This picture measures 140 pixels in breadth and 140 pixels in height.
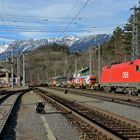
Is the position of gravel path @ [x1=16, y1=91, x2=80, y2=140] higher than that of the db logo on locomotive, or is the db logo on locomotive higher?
the db logo on locomotive

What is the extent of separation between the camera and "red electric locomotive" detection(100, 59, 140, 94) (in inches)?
1730

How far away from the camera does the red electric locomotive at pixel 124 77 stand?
43.9 m

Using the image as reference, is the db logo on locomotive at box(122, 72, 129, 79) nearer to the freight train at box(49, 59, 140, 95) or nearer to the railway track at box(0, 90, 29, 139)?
the freight train at box(49, 59, 140, 95)

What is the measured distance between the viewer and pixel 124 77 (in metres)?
48.6

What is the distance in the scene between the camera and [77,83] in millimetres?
100312

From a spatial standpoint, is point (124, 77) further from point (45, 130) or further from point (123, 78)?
point (45, 130)

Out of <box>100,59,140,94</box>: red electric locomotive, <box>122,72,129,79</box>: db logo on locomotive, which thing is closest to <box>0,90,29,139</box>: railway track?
<box>100,59,140,94</box>: red electric locomotive

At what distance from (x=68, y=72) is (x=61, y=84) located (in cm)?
4539

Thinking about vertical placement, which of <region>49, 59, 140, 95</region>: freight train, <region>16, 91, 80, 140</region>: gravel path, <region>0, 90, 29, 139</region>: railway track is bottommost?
<region>16, 91, 80, 140</region>: gravel path

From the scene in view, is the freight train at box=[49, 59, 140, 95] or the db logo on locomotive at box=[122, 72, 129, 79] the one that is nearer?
the freight train at box=[49, 59, 140, 95]

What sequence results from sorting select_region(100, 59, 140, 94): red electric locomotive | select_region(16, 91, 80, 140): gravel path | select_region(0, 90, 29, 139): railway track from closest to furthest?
1. select_region(16, 91, 80, 140): gravel path
2. select_region(0, 90, 29, 139): railway track
3. select_region(100, 59, 140, 94): red electric locomotive

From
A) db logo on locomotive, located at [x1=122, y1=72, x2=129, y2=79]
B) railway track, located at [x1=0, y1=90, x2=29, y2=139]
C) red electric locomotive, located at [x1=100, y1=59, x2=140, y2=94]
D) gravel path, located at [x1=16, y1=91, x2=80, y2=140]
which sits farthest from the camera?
A: db logo on locomotive, located at [x1=122, y1=72, x2=129, y2=79]

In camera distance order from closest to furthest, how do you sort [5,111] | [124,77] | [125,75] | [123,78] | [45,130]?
[45,130], [5,111], [125,75], [124,77], [123,78]

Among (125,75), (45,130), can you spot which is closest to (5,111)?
(45,130)
